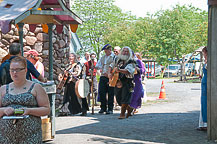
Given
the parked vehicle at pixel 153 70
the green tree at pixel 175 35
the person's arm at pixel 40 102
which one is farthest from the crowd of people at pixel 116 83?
the parked vehicle at pixel 153 70

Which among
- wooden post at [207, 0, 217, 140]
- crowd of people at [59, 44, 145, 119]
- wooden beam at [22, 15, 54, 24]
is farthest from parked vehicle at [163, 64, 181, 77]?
wooden post at [207, 0, 217, 140]

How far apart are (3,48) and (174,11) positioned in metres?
36.3

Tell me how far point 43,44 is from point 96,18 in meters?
54.5

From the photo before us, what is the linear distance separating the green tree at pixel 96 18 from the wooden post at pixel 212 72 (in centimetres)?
5895

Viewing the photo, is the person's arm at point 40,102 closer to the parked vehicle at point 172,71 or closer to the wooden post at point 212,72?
the wooden post at point 212,72

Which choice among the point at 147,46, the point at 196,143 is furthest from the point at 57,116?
the point at 147,46

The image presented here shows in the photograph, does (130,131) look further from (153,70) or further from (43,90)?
(153,70)

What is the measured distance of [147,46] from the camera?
54750 mm

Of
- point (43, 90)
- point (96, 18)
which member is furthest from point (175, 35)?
point (43, 90)

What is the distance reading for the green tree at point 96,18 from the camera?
218ft

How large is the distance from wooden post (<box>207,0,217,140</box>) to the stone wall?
19.6 feet

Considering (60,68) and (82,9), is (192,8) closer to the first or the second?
(82,9)

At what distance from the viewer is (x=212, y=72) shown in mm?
7691

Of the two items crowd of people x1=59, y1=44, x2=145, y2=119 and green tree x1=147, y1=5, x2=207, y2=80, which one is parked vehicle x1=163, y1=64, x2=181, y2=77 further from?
crowd of people x1=59, y1=44, x2=145, y2=119
